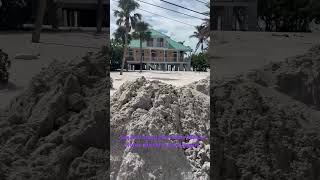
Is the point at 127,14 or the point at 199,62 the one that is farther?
the point at 199,62

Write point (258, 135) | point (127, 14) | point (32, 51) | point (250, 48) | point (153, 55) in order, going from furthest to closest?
point (250, 48), point (32, 51), point (258, 135), point (153, 55), point (127, 14)

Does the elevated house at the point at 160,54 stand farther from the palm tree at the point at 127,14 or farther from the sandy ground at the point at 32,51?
the sandy ground at the point at 32,51

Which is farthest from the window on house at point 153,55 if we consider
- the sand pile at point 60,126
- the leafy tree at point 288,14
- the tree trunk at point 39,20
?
the leafy tree at point 288,14

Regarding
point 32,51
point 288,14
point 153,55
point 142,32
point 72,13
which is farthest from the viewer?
point 288,14

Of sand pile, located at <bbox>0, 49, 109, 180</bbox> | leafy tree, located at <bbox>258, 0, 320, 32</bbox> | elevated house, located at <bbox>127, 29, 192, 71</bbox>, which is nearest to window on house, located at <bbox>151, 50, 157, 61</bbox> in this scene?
elevated house, located at <bbox>127, 29, 192, 71</bbox>

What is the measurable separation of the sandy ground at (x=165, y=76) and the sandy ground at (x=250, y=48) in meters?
0.18

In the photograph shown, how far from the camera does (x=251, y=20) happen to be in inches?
181

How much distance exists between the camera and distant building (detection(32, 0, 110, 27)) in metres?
4.19

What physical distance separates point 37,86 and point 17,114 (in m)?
0.30

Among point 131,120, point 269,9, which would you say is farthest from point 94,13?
point 269,9

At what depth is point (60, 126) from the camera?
403 cm

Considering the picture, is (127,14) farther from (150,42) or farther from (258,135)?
(258,135)

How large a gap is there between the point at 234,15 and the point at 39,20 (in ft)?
5.88

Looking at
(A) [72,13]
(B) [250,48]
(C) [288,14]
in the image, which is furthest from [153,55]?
(C) [288,14]
